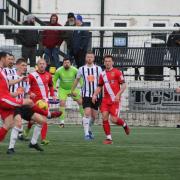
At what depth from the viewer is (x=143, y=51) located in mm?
28875

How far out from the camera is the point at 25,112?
16.6m

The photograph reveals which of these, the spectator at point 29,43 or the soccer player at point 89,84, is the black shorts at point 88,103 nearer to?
the soccer player at point 89,84

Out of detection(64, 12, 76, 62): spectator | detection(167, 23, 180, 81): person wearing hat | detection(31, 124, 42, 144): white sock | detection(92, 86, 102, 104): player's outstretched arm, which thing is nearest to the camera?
detection(31, 124, 42, 144): white sock

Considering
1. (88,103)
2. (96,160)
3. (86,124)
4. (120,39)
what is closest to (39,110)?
(96,160)

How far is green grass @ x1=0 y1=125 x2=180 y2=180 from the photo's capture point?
1331cm

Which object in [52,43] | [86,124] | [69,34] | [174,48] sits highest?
[69,34]

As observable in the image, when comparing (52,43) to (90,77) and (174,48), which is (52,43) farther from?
(90,77)

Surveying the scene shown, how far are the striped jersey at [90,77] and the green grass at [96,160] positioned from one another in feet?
3.70

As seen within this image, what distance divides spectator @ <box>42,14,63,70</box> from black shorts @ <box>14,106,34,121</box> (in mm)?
10798

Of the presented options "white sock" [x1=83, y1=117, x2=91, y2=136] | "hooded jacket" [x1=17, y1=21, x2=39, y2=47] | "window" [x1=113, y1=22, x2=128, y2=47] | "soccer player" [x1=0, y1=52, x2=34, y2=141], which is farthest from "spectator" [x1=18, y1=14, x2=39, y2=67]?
"soccer player" [x1=0, y1=52, x2=34, y2=141]

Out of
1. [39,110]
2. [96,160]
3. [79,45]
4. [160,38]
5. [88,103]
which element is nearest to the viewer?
[96,160]

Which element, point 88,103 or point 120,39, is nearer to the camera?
point 88,103

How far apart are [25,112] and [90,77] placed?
18.8 ft

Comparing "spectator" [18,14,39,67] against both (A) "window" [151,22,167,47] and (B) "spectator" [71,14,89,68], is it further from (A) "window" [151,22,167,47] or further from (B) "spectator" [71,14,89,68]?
(A) "window" [151,22,167,47]
